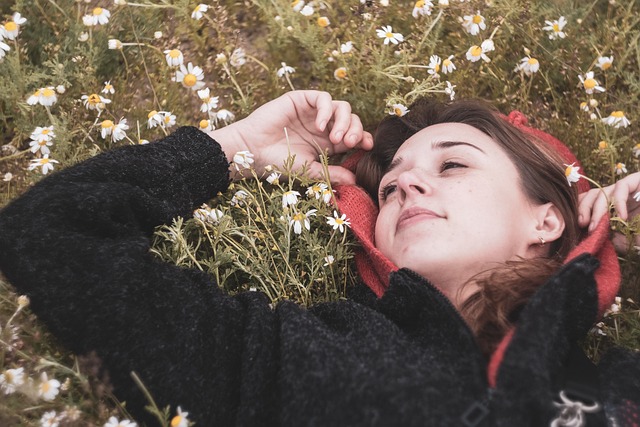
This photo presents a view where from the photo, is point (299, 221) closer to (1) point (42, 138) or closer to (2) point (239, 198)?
(2) point (239, 198)

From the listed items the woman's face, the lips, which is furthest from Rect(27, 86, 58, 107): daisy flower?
the lips

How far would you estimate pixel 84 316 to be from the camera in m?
2.12

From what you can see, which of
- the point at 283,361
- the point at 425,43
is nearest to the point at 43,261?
the point at 283,361

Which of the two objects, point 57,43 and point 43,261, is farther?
point 57,43

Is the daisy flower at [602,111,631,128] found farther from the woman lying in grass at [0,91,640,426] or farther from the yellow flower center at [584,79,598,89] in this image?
the woman lying in grass at [0,91,640,426]

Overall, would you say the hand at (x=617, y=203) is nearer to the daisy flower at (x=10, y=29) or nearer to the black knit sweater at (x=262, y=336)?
the black knit sweater at (x=262, y=336)

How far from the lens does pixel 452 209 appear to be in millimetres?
2248

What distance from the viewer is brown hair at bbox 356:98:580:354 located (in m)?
2.14

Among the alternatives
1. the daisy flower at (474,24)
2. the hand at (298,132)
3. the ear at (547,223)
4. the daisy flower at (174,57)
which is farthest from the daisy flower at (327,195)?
the daisy flower at (474,24)

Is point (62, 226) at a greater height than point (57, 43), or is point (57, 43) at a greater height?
point (57, 43)

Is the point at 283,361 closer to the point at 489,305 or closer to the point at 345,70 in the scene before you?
the point at 489,305

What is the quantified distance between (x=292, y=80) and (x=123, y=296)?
1.88 m

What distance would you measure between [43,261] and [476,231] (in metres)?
1.48

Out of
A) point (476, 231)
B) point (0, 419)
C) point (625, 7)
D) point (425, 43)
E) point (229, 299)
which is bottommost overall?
point (0, 419)
